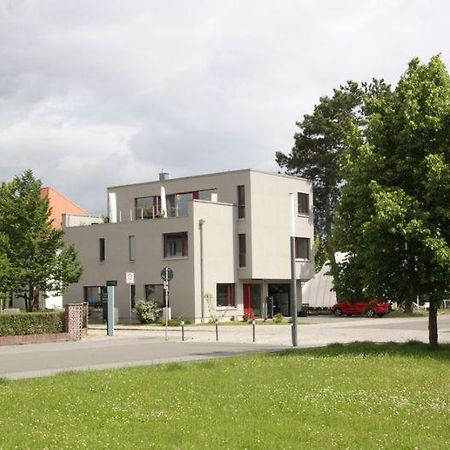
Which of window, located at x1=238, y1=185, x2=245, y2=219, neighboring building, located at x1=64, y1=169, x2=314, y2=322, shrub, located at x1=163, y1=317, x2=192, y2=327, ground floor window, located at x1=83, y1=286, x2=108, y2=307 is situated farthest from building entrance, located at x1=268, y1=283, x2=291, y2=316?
ground floor window, located at x1=83, y1=286, x2=108, y2=307

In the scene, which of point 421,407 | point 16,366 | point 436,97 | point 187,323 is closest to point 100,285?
point 187,323

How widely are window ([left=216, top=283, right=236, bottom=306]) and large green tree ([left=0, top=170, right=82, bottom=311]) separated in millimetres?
13751

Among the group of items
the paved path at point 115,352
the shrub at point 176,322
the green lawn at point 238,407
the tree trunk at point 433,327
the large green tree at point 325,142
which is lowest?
the shrub at point 176,322

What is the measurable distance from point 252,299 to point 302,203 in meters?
8.57

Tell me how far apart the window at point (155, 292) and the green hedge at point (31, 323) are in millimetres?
16885

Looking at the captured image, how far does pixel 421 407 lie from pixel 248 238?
3999 centimetres

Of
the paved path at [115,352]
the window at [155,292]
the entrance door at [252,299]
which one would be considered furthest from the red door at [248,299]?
the paved path at [115,352]

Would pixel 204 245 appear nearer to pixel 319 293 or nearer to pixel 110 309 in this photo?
pixel 110 309

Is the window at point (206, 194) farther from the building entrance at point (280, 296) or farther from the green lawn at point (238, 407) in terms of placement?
the green lawn at point (238, 407)

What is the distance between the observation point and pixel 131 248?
50.4m

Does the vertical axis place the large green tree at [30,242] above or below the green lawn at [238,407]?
above

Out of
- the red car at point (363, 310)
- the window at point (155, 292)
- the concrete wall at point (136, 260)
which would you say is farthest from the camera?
the red car at point (363, 310)

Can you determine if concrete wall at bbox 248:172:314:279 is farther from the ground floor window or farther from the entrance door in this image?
the ground floor window

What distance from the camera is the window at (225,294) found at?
4878 centimetres
